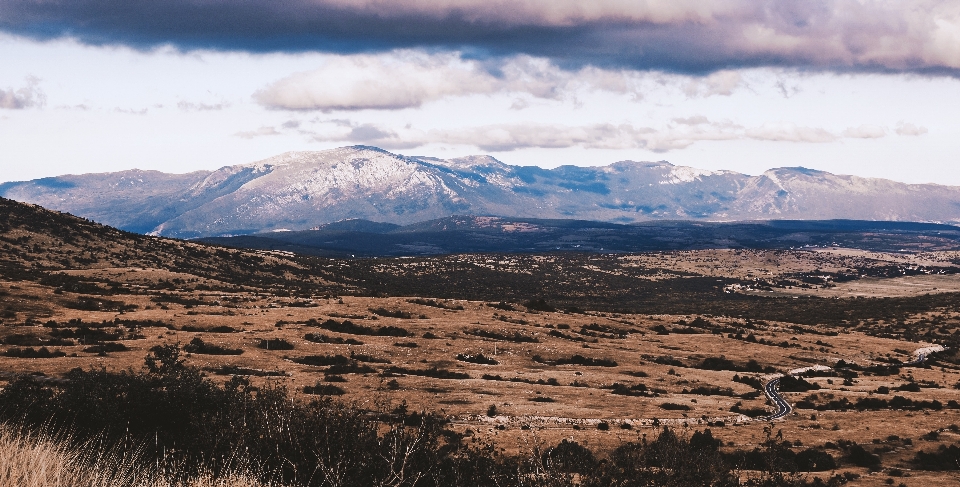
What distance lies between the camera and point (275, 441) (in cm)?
1756

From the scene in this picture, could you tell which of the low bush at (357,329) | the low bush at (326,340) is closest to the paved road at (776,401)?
the low bush at (357,329)

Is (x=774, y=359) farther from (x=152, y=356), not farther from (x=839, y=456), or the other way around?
(x=152, y=356)

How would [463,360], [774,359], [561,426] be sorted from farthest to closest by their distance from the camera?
[774,359] < [463,360] < [561,426]

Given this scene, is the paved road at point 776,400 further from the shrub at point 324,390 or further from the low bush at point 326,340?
the low bush at point 326,340

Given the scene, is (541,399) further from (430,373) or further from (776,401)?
(776,401)

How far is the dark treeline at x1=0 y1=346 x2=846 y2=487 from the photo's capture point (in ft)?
54.4

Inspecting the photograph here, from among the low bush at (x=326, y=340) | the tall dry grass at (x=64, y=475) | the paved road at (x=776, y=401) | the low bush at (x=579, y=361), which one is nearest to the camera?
the tall dry grass at (x=64, y=475)

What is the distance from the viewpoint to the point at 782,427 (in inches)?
1670

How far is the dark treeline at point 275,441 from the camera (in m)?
16.6

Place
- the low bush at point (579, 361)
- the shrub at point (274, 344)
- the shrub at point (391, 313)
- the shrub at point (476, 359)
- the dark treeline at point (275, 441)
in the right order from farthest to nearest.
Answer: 1. the shrub at point (391, 313)
2. the low bush at point (579, 361)
3. the shrub at point (476, 359)
4. the shrub at point (274, 344)
5. the dark treeline at point (275, 441)

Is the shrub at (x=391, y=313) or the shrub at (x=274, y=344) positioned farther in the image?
the shrub at (x=391, y=313)

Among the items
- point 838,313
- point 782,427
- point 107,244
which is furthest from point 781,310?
point 107,244

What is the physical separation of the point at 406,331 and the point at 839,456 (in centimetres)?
4079

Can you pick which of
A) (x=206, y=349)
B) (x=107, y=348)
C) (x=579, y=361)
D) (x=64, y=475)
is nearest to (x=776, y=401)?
(x=579, y=361)
